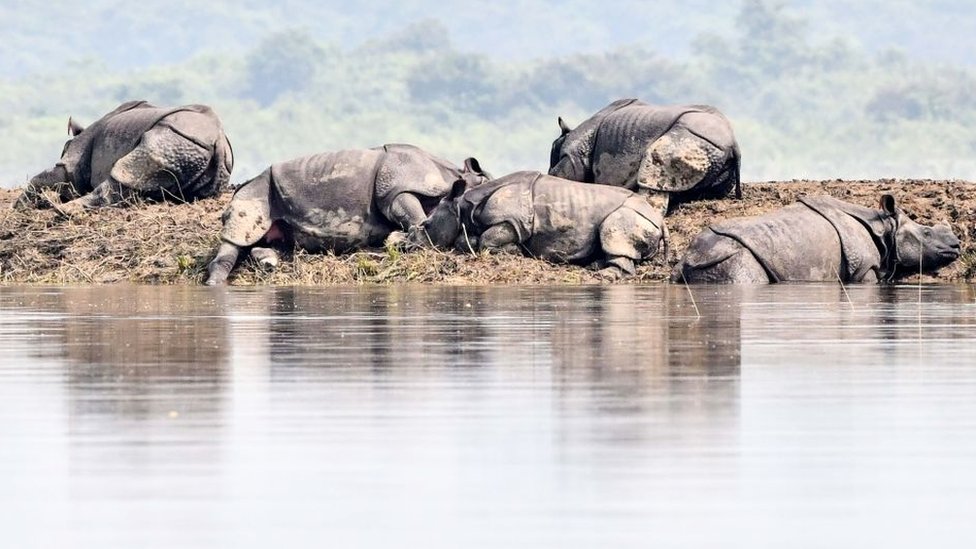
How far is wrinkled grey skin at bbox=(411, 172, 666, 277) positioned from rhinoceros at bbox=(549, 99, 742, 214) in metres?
2.31

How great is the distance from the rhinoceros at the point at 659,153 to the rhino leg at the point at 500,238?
3.14 meters

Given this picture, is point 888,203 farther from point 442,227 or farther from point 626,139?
point 626,139

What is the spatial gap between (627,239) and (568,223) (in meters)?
0.73

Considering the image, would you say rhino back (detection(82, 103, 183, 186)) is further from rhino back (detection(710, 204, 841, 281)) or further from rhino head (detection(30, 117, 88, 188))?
rhino back (detection(710, 204, 841, 281))

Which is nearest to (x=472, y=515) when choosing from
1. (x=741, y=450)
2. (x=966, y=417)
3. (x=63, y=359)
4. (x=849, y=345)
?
(x=741, y=450)

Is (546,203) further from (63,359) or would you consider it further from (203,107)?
(63,359)

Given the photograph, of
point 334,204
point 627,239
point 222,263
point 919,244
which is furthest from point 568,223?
point 222,263

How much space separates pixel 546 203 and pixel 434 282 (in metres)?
1.74

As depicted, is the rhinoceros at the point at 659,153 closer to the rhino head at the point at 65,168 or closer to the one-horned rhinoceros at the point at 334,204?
the one-horned rhinoceros at the point at 334,204

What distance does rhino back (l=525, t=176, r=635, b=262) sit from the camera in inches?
925

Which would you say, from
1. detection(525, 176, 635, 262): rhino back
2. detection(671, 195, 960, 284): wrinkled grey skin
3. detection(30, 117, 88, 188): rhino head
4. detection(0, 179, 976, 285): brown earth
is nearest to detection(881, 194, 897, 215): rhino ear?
Result: detection(671, 195, 960, 284): wrinkled grey skin

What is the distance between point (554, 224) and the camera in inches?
926

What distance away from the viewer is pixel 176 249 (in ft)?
83.1

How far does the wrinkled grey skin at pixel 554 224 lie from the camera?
23.3 meters
